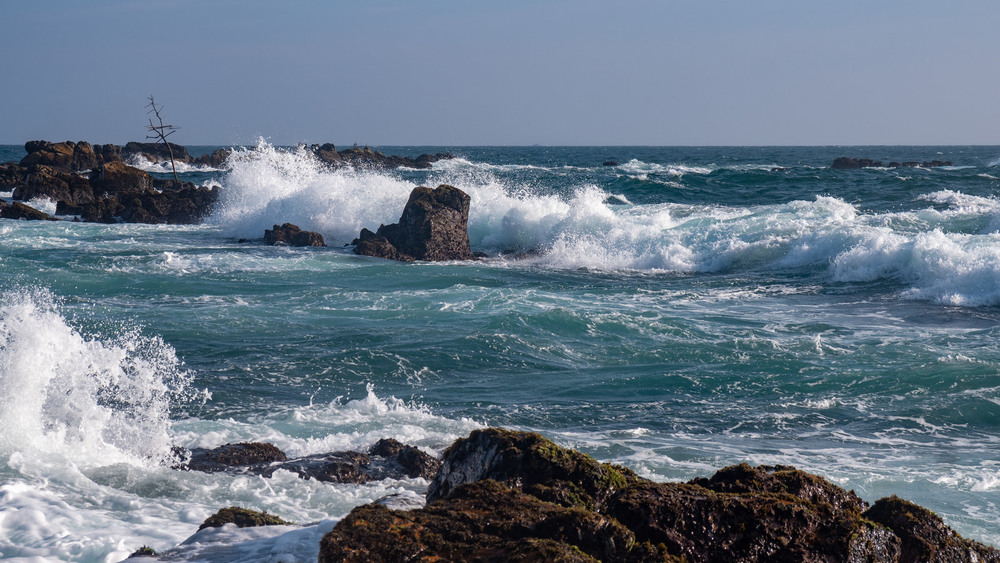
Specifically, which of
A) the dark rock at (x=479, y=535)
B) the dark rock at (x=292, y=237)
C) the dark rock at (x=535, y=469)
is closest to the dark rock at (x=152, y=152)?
the dark rock at (x=292, y=237)

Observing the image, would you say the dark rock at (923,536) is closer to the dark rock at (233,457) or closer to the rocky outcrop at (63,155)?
the dark rock at (233,457)

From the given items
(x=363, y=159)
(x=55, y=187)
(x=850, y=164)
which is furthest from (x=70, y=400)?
(x=363, y=159)

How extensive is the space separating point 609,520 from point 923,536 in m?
1.34

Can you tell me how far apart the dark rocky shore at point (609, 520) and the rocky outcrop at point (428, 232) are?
14653mm

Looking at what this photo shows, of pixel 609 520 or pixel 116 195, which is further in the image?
pixel 116 195

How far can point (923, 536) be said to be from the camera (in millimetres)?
3359

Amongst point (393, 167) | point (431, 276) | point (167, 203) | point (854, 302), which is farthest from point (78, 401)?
point (393, 167)

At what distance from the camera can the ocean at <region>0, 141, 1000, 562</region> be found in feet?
17.6

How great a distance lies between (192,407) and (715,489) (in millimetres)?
5485

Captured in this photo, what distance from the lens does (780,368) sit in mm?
9211

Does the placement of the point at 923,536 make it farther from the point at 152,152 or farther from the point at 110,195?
the point at 152,152

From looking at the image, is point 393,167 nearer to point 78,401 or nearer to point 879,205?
point 879,205

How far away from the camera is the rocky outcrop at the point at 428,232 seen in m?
18.4

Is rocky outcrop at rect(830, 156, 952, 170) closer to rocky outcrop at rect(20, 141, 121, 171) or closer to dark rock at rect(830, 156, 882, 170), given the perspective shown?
dark rock at rect(830, 156, 882, 170)
